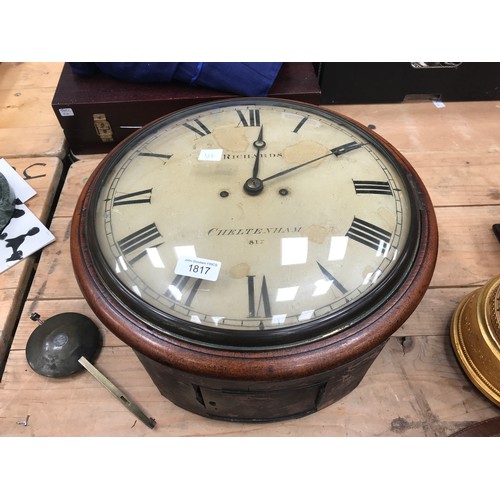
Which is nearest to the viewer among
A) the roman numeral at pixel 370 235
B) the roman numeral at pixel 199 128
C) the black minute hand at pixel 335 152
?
the roman numeral at pixel 370 235

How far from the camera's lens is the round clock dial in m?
0.91

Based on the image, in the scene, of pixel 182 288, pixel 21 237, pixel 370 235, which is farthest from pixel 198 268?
pixel 21 237

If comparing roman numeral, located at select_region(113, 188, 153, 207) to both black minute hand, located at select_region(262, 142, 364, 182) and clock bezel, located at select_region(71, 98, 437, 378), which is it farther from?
black minute hand, located at select_region(262, 142, 364, 182)

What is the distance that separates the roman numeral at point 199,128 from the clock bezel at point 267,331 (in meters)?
0.32

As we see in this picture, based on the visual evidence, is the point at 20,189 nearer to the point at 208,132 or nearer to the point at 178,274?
the point at 208,132

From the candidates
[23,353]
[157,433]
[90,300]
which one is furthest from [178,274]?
[23,353]

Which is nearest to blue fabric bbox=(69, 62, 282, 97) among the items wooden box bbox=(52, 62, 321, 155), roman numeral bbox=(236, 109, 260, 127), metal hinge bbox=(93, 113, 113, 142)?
wooden box bbox=(52, 62, 321, 155)

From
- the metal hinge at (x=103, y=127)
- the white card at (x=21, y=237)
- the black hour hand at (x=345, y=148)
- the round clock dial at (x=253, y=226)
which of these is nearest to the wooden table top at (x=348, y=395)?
the white card at (x=21, y=237)

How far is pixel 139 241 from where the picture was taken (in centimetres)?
101

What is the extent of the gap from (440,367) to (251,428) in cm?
57

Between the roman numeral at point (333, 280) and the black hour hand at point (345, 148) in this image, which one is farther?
the black hour hand at point (345, 148)

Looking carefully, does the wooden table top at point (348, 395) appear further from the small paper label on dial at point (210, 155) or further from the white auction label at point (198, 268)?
the small paper label on dial at point (210, 155)

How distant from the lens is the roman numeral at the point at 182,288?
93cm

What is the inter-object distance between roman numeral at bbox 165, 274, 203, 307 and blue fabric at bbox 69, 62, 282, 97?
0.97 metres
